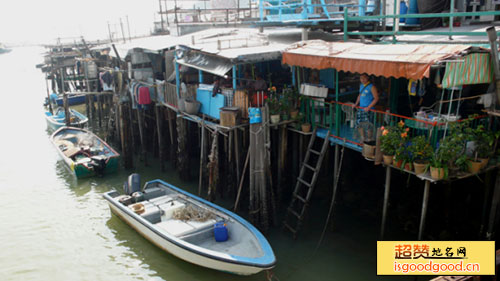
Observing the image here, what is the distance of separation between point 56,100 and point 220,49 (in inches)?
850

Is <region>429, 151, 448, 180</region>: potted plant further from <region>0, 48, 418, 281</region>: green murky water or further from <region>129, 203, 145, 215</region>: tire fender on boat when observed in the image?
<region>129, 203, 145, 215</region>: tire fender on boat

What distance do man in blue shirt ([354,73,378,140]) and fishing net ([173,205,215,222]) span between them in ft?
15.1

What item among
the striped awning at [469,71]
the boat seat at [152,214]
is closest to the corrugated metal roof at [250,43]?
the boat seat at [152,214]

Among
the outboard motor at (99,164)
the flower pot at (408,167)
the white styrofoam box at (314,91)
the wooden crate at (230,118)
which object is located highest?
the white styrofoam box at (314,91)

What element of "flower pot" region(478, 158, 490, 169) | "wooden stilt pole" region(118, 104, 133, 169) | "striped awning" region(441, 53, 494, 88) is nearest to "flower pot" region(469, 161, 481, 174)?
"flower pot" region(478, 158, 490, 169)

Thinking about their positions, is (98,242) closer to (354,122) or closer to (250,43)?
(250,43)

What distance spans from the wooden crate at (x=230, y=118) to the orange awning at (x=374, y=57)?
212cm

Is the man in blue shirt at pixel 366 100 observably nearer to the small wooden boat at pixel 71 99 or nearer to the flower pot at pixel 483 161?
the flower pot at pixel 483 161

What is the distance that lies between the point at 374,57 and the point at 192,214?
622cm

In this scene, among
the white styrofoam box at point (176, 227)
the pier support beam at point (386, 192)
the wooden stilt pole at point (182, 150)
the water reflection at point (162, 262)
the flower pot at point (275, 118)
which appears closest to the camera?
the pier support beam at point (386, 192)

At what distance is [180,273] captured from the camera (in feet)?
35.5

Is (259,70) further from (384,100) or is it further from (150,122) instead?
(150,122)

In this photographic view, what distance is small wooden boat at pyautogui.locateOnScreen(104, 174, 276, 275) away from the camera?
965cm

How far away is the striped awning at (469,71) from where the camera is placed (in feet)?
26.3
